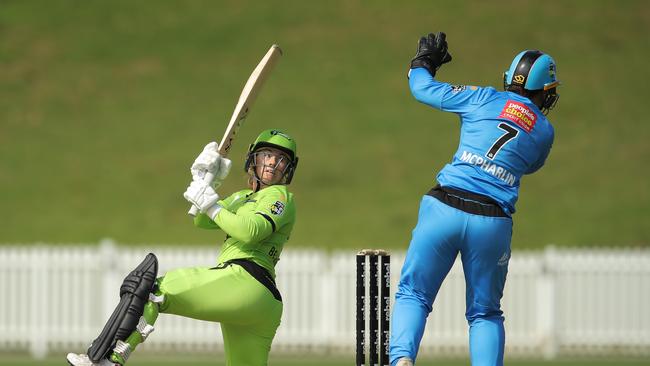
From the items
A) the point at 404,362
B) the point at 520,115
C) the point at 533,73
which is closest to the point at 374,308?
the point at 404,362

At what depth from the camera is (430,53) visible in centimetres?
702

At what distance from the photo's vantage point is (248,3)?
42156 millimetres

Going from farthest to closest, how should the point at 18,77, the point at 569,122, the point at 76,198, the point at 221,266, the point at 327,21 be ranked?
1. the point at 327,21
2. the point at 18,77
3. the point at 569,122
4. the point at 76,198
5. the point at 221,266

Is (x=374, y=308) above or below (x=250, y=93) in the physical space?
below

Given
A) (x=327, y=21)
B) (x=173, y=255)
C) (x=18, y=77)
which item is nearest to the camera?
(x=173, y=255)

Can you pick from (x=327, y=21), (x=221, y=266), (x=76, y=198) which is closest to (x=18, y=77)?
(x=76, y=198)

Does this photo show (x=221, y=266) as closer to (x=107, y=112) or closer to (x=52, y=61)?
(x=107, y=112)

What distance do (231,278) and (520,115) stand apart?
73.6 inches

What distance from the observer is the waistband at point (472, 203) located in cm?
677

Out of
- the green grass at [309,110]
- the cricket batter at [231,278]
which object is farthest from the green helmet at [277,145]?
the green grass at [309,110]

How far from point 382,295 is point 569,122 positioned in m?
29.6

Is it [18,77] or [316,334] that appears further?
[18,77]

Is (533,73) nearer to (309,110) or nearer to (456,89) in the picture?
(456,89)

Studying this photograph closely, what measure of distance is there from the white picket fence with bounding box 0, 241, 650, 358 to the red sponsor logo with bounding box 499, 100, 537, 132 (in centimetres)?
879
